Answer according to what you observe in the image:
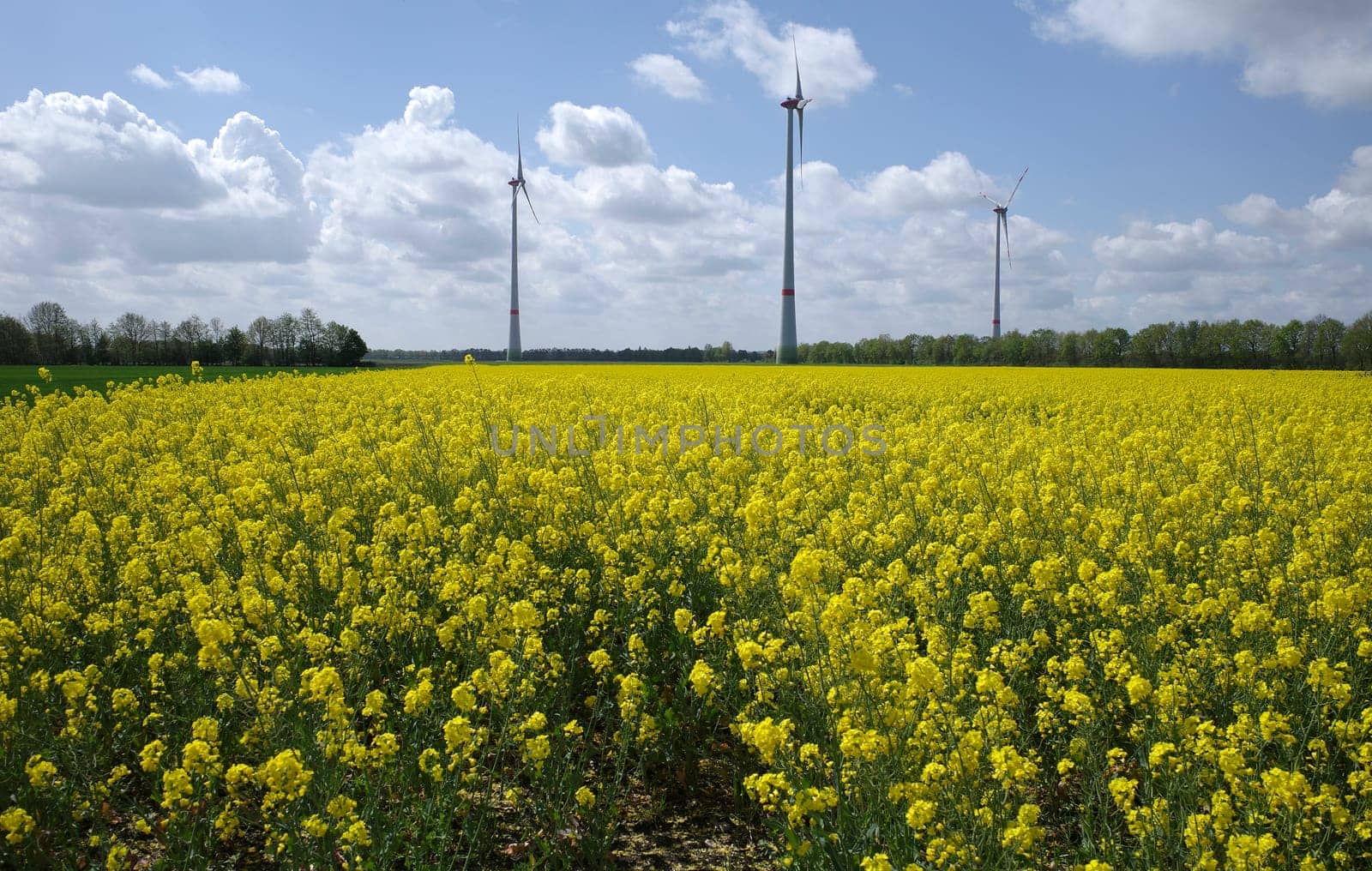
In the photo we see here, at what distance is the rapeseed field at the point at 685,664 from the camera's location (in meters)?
3.37

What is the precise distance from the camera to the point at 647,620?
512 cm

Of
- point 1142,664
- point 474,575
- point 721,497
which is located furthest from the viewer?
point 721,497

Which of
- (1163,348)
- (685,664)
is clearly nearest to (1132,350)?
(1163,348)

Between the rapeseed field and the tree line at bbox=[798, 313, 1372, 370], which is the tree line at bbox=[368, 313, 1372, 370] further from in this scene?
the rapeseed field

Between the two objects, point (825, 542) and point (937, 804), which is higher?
point (825, 542)

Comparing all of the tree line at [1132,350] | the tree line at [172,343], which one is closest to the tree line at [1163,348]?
the tree line at [1132,350]

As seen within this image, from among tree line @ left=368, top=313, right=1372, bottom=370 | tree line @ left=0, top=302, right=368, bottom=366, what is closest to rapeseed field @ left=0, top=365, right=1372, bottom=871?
tree line @ left=368, top=313, right=1372, bottom=370

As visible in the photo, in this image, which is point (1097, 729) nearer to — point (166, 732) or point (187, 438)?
point (166, 732)

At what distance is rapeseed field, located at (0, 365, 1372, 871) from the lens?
3.37 meters

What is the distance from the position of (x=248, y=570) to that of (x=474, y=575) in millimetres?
1728

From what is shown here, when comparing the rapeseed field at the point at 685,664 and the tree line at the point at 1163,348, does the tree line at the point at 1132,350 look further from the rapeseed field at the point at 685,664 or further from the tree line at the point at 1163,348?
the rapeseed field at the point at 685,664

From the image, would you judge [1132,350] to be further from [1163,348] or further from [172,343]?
[172,343]

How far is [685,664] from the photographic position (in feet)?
16.4

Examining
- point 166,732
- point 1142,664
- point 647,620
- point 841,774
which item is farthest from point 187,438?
point 1142,664
